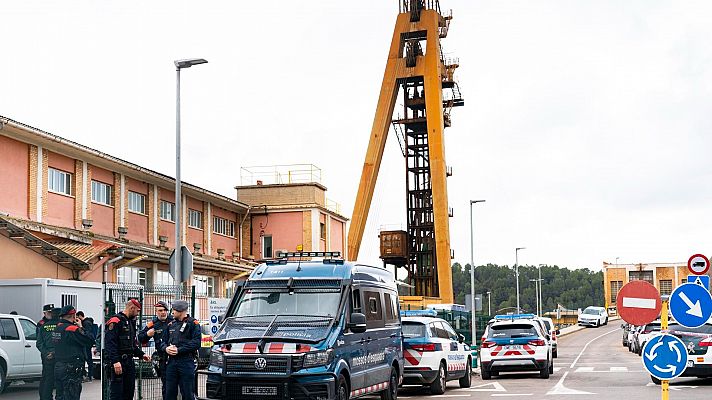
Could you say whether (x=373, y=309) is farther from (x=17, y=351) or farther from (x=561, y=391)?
(x=17, y=351)

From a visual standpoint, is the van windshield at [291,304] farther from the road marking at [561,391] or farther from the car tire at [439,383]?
the road marking at [561,391]

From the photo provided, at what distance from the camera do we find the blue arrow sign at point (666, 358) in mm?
10430

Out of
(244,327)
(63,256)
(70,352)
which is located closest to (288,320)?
(244,327)

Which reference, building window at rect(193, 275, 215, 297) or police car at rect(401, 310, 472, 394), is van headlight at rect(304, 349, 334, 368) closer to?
police car at rect(401, 310, 472, 394)

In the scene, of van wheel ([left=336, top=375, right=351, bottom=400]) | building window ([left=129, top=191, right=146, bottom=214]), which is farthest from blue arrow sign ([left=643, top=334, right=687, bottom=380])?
building window ([left=129, top=191, right=146, bottom=214])

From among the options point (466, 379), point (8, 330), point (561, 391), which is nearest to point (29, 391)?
point (8, 330)

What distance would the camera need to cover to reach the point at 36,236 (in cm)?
2942

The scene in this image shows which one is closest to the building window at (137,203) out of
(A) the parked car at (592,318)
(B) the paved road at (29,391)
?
(B) the paved road at (29,391)

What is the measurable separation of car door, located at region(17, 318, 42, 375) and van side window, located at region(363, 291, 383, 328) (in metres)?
8.29

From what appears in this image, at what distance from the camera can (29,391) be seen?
21.6 metres

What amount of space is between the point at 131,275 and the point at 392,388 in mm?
21014

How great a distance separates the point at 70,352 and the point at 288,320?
354 cm

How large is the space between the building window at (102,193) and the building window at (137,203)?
180cm

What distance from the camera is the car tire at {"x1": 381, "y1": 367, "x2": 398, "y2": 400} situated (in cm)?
1792
